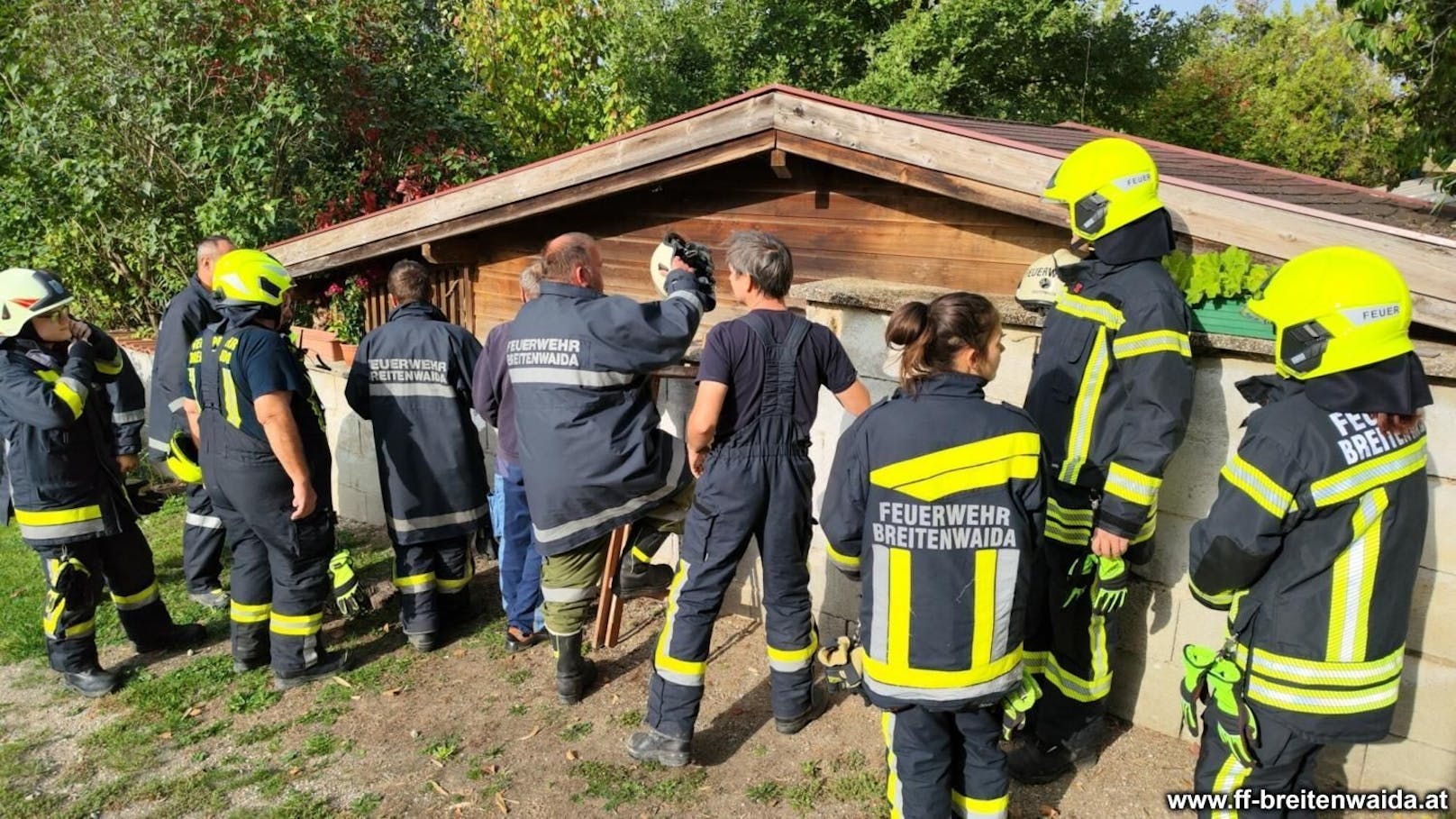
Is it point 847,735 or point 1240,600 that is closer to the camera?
point 1240,600

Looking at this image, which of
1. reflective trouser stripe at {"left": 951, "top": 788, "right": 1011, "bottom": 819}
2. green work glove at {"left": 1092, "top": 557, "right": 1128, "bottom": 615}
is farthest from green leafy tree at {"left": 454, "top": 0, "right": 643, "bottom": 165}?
reflective trouser stripe at {"left": 951, "top": 788, "right": 1011, "bottom": 819}

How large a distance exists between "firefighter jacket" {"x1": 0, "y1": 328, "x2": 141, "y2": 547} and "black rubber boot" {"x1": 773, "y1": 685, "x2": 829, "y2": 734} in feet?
11.8

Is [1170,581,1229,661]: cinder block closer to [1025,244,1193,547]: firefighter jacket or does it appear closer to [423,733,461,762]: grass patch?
[1025,244,1193,547]: firefighter jacket

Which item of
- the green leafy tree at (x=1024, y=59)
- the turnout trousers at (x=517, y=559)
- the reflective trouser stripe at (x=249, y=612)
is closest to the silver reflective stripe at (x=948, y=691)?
the turnout trousers at (x=517, y=559)

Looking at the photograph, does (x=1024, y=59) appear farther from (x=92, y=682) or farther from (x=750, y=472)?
(x=92, y=682)

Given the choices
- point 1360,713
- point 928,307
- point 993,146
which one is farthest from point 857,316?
point 1360,713

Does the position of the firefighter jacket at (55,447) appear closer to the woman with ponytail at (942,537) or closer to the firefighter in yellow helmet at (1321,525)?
the woman with ponytail at (942,537)

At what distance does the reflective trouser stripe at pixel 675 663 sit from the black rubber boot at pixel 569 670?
0.68 meters

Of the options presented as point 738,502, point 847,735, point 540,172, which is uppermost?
point 540,172

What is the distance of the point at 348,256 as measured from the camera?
7.20m

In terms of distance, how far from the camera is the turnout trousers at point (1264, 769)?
8.84 feet

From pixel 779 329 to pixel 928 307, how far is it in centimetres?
95

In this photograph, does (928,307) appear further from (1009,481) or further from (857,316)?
(857,316)

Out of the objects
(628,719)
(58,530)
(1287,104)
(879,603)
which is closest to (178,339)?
(58,530)
